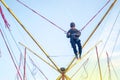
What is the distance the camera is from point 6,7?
65.7 feet

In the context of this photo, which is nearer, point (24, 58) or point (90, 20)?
point (90, 20)

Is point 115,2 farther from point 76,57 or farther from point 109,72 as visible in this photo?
point 109,72

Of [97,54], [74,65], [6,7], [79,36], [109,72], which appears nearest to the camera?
[6,7]

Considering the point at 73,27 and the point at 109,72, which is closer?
the point at 73,27

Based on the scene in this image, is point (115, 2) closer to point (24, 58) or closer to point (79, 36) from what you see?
point (79, 36)

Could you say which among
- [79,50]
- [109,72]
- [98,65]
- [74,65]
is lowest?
[109,72]

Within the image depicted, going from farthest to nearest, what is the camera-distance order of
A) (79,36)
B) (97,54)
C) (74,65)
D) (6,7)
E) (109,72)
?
(109,72) < (97,54) < (74,65) < (79,36) < (6,7)

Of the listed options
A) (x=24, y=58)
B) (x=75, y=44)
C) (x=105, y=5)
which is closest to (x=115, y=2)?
(x=105, y=5)

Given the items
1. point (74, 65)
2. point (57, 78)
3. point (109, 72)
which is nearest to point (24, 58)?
point (57, 78)

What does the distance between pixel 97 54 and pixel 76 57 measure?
7.60 m

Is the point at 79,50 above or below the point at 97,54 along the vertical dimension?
above

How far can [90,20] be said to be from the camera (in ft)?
72.6

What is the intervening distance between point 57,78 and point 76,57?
5259 millimetres

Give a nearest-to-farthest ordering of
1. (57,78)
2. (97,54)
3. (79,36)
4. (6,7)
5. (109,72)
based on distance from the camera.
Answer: (6,7) < (79,36) < (57,78) < (97,54) < (109,72)
